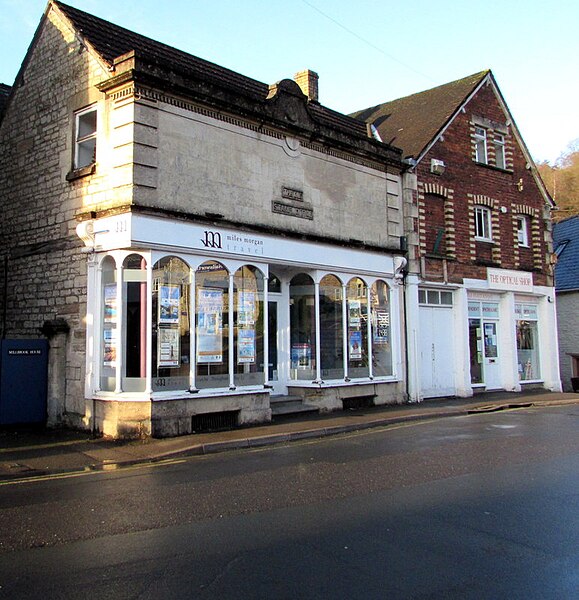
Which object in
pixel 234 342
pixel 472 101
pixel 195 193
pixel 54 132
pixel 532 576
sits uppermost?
pixel 472 101

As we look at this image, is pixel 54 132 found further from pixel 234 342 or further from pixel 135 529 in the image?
pixel 135 529

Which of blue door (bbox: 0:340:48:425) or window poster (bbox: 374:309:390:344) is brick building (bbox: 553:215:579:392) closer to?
window poster (bbox: 374:309:390:344)

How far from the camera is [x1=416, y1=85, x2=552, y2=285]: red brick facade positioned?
19062 millimetres

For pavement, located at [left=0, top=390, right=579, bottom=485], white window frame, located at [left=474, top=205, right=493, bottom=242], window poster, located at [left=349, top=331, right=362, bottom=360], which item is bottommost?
pavement, located at [left=0, top=390, right=579, bottom=485]

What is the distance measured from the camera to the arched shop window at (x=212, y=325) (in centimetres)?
1270

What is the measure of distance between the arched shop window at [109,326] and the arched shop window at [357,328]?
21.5 feet

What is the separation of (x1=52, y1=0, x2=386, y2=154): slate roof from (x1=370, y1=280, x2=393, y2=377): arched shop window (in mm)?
4299

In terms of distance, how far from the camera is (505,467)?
8672mm

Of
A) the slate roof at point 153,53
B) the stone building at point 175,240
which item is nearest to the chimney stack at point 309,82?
the slate roof at point 153,53

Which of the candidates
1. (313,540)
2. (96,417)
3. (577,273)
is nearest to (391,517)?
(313,540)

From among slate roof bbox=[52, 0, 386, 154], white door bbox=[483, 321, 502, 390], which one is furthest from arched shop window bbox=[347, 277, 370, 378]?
white door bbox=[483, 321, 502, 390]

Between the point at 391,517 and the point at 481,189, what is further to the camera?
the point at 481,189

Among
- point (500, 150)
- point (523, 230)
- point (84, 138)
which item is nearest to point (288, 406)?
point (84, 138)

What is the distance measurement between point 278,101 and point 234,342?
586 centimetres
